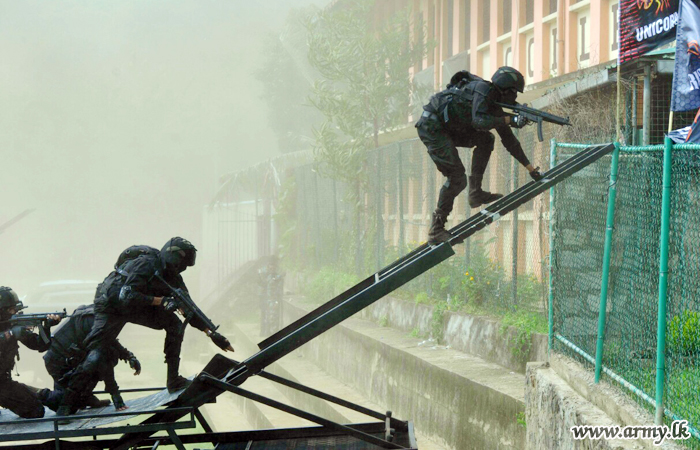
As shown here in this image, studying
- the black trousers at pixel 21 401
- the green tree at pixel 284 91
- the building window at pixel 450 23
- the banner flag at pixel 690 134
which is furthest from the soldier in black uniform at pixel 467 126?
the green tree at pixel 284 91

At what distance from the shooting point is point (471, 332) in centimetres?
1137

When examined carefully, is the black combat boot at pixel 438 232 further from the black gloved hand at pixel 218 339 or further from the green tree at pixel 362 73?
the green tree at pixel 362 73

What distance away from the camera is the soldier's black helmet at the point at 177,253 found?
649 cm

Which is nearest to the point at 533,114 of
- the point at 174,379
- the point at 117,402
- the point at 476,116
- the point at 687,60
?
the point at 476,116

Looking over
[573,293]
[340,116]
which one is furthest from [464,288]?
[340,116]

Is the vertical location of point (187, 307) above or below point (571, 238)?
below

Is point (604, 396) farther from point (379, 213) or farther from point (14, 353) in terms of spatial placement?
point (379, 213)

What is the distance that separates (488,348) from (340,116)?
35.3 feet

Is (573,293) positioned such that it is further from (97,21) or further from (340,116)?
(97,21)

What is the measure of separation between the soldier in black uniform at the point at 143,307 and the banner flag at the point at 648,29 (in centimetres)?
566

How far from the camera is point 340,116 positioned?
20406 millimetres

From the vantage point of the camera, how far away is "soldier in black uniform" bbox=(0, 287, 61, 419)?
691 centimetres

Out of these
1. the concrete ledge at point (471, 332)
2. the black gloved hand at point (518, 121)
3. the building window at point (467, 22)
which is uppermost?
the building window at point (467, 22)

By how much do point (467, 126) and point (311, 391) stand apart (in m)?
2.38
